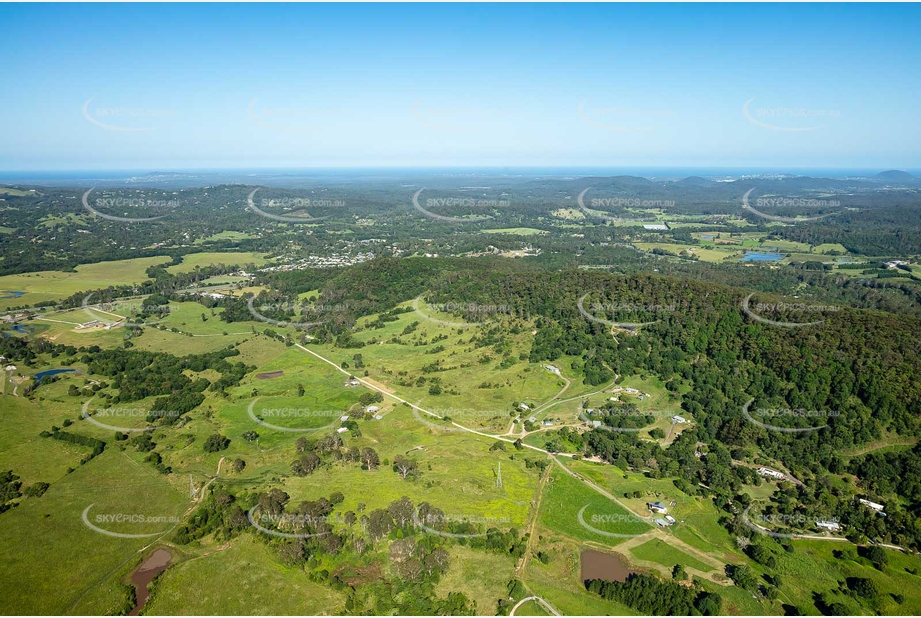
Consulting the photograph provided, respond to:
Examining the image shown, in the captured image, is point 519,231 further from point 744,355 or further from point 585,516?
point 585,516

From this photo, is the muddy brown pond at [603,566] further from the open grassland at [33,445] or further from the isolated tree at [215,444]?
the open grassland at [33,445]

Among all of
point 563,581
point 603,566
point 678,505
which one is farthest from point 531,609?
point 678,505

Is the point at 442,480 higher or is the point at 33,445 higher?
the point at 33,445

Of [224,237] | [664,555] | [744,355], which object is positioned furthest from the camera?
[224,237]

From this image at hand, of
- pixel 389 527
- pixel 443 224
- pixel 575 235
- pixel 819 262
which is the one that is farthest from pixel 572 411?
pixel 443 224

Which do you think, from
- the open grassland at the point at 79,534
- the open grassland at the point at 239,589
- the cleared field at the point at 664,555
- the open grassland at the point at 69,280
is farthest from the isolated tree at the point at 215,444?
the open grassland at the point at 69,280

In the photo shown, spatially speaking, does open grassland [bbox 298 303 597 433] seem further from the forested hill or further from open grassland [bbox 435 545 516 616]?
open grassland [bbox 435 545 516 616]
